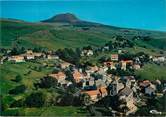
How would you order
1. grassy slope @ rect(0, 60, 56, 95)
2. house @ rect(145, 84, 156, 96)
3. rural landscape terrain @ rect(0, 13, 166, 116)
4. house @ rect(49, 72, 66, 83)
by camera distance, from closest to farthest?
1. rural landscape terrain @ rect(0, 13, 166, 116)
2. grassy slope @ rect(0, 60, 56, 95)
3. house @ rect(145, 84, 156, 96)
4. house @ rect(49, 72, 66, 83)

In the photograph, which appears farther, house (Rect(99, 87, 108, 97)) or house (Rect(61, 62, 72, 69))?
house (Rect(61, 62, 72, 69))

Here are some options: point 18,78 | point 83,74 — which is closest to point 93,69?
point 83,74

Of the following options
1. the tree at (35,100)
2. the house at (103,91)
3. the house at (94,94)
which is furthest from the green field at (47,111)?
the house at (103,91)

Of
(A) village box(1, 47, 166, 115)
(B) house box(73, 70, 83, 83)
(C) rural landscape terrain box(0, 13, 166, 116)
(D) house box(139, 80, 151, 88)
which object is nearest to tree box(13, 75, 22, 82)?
(C) rural landscape terrain box(0, 13, 166, 116)

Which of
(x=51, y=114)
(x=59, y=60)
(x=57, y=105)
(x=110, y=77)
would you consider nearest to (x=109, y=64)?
(x=110, y=77)

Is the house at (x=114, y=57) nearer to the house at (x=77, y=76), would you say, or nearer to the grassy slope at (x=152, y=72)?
the grassy slope at (x=152, y=72)

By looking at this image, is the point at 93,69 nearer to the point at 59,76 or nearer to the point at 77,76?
the point at 77,76

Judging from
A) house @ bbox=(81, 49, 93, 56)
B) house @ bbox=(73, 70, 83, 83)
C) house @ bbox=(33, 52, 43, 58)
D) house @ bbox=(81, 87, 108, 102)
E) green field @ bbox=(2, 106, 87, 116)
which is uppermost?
house @ bbox=(81, 49, 93, 56)

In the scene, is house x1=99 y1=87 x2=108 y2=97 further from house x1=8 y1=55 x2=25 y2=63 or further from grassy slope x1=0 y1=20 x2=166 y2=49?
house x1=8 y1=55 x2=25 y2=63
